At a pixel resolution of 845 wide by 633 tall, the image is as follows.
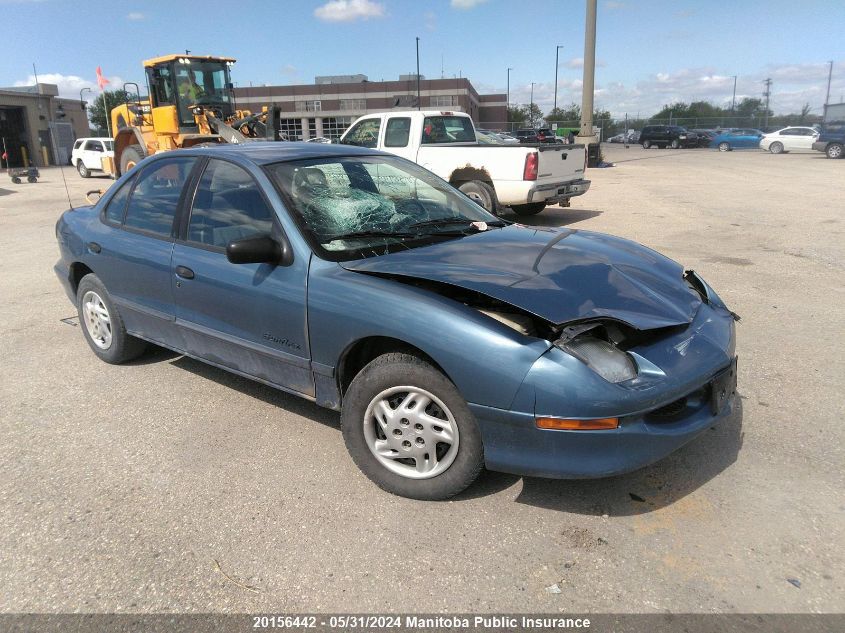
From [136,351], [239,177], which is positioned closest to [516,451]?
[239,177]

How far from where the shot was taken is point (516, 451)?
2.58 metres

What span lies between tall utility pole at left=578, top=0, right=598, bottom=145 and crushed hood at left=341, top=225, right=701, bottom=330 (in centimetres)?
2209

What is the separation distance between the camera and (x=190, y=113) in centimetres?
1541

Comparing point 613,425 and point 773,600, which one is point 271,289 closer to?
point 613,425

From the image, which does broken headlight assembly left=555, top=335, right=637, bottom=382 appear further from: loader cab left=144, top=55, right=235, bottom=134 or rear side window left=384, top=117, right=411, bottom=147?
loader cab left=144, top=55, right=235, bottom=134

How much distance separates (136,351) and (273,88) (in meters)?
84.4

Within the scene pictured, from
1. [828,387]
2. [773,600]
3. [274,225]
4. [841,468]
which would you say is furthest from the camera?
[828,387]

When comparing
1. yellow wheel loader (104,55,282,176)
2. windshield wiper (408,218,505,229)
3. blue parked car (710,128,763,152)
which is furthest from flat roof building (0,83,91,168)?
windshield wiper (408,218,505,229)

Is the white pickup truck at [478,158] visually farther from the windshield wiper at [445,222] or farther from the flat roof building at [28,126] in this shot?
the flat roof building at [28,126]

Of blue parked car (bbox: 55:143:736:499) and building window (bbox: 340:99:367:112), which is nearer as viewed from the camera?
blue parked car (bbox: 55:143:736:499)

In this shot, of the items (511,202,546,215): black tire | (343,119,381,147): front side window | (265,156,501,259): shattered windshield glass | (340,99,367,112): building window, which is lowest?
(511,202,546,215): black tire

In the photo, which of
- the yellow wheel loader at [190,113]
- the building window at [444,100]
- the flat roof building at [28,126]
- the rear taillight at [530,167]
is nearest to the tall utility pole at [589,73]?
the yellow wheel loader at [190,113]

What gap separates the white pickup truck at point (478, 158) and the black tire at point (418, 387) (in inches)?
275

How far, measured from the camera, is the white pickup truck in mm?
9922
